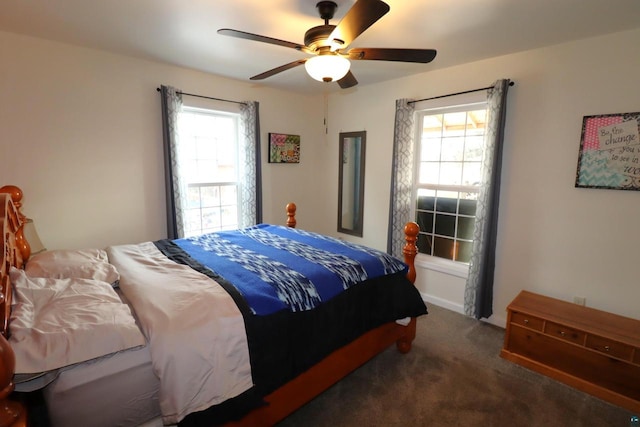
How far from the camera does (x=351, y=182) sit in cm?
432

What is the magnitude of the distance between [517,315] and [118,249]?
9.90ft

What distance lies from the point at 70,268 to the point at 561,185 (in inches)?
137

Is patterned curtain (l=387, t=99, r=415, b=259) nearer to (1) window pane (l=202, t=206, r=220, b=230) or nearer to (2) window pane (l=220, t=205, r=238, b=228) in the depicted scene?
(2) window pane (l=220, t=205, r=238, b=228)

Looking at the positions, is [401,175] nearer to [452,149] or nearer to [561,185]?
[452,149]

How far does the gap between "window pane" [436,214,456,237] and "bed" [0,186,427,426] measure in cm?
124

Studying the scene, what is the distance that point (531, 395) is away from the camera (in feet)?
6.90

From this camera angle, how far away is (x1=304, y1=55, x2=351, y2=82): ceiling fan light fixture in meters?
1.87

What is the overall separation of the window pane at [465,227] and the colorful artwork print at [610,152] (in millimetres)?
962

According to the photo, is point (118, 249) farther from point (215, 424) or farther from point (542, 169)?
point (542, 169)

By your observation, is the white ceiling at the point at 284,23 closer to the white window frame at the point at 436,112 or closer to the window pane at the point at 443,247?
the white window frame at the point at 436,112

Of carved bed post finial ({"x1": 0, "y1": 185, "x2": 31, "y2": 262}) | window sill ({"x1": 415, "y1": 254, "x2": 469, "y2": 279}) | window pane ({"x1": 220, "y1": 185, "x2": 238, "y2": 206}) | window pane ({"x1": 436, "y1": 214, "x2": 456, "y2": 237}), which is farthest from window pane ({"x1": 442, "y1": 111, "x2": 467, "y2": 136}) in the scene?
carved bed post finial ({"x1": 0, "y1": 185, "x2": 31, "y2": 262})

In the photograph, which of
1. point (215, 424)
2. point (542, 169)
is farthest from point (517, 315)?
point (215, 424)

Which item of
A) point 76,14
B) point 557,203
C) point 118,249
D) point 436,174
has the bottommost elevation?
point 118,249

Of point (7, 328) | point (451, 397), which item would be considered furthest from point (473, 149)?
point (7, 328)
